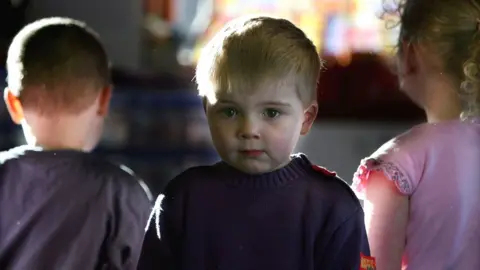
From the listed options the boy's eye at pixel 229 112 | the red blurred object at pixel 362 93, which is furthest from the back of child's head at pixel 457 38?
the red blurred object at pixel 362 93

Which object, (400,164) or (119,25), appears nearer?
(400,164)

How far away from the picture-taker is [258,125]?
1.00 metres

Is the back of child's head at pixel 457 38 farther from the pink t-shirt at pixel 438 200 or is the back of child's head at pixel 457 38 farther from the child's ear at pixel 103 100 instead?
the child's ear at pixel 103 100

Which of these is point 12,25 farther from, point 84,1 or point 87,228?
point 87,228

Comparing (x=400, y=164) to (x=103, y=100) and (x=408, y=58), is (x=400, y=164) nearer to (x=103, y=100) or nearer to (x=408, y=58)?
(x=408, y=58)

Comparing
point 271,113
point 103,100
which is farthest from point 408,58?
point 103,100

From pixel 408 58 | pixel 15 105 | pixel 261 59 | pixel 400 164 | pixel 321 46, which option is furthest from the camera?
pixel 321 46

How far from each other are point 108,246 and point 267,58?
47 cm

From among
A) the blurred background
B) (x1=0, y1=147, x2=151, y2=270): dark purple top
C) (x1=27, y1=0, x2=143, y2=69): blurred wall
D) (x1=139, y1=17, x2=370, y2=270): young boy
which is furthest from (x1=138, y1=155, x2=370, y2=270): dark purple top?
(x1=27, y1=0, x2=143, y2=69): blurred wall

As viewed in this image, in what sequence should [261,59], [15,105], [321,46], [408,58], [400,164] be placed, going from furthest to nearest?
[321,46]
[15,105]
[408,58]
[400,164]
[261,59]

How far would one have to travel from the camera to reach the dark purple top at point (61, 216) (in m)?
1.26

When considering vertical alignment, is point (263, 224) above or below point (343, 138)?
above

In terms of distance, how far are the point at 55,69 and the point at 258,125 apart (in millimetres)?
447

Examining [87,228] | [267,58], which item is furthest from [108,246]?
[267,58]
